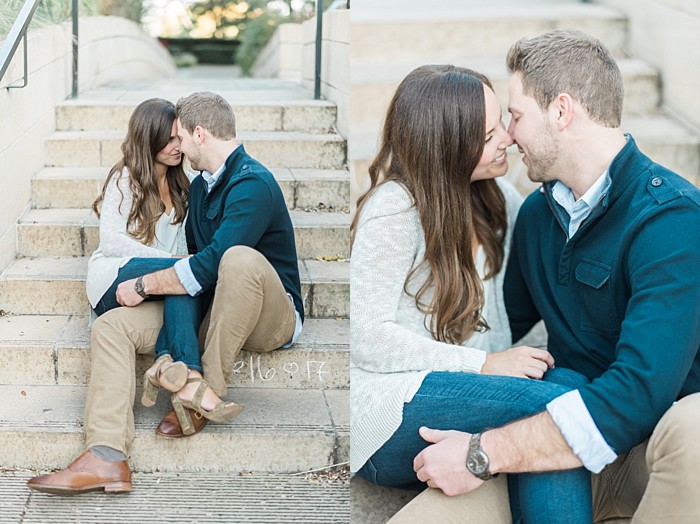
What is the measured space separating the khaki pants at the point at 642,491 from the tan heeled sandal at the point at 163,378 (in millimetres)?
642

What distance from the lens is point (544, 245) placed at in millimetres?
2080

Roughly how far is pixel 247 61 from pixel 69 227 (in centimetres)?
55

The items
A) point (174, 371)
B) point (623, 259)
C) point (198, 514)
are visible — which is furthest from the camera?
point (174, 371)

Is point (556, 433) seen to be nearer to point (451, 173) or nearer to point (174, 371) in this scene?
point (451, 173)

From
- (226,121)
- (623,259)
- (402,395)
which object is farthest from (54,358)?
(623,259)

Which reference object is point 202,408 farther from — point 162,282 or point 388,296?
point 388,296

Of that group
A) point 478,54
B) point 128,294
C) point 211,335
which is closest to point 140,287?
point 128,294

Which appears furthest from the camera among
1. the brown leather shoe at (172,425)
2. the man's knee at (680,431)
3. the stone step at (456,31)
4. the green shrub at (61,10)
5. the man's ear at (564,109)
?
the stone step at (456,31)

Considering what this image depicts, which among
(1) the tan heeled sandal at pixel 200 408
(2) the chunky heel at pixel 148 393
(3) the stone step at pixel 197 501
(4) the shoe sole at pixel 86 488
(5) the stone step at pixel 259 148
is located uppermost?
(5) the stone step at pixel 259 148

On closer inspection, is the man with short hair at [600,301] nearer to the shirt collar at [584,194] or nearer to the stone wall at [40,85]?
the shirt collar at [584,194]

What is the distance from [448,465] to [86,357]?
86 cm

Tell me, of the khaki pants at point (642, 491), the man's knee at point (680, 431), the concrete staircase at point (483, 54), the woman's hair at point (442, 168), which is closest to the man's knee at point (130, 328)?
the woman's hair at point (442, 168)

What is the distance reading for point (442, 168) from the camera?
202cm

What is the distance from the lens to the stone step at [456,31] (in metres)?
3.53
